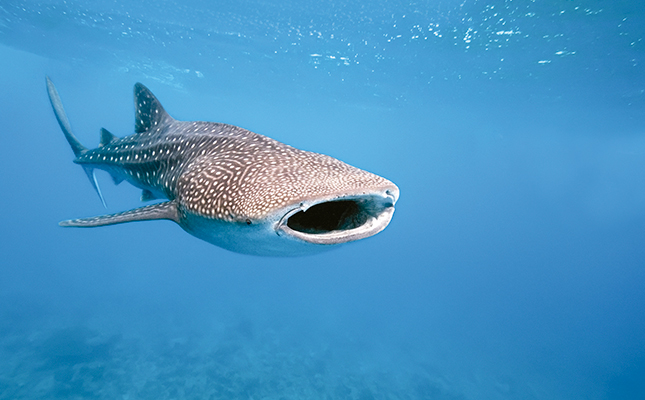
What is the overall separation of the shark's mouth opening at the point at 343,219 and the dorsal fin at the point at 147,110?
3.27 meters

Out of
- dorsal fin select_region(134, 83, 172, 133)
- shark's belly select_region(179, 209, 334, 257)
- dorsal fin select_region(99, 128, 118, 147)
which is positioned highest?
dorsal fin select_region(134, 83, 172, 133)

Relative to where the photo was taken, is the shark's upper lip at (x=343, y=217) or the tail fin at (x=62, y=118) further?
the tail fin at (x=62, y=118)

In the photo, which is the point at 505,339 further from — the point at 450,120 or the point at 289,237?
the point at 289,237

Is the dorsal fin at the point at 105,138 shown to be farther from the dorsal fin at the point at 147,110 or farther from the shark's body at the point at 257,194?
the shark's body at the point at 257,194

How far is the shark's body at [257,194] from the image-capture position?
179 centimetres

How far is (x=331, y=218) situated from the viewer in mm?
2502

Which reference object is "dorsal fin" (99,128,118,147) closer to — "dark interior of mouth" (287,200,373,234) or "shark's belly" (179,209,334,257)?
"shark's belly" (179,209,334,257)

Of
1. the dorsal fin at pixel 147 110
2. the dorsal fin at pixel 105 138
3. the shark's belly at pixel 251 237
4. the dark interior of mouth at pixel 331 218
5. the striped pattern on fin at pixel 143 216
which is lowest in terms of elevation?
the striped pattern on fin at pixel 143 216

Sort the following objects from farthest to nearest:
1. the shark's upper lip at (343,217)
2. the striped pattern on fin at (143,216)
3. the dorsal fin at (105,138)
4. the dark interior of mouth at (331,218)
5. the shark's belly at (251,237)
Result: the dorsal fin at (105,138)
the striped pattern on fin at (143,216)
the dark interior of mouth at (331,218)
the shark's belly at (251,237)
the shark's upper lip at (343,217)

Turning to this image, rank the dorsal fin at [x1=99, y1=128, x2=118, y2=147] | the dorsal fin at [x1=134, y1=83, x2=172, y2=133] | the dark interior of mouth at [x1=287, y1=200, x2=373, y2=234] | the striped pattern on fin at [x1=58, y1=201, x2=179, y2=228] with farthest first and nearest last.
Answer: the dorsal fin at [x1=99, y1=128, x2=118, y2=147] < the dorsal fin at [x1=134, y1=83, x2=172, y2=133] < the striped pattern on fin at [x1=58, y1=201, x2=179, y2=228] < the dark interior of mouth at [x1=287, y1=200, x2=373, y2=234]

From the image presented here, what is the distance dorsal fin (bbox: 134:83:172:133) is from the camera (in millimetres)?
4742

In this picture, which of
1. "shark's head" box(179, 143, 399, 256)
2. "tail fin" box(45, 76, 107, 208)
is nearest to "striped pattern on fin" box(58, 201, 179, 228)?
"shark's head" box(179, 143, 399, 256)

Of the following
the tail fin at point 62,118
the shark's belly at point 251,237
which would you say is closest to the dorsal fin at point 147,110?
the tail fin at point 62,118

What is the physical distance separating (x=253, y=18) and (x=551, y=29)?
1362 centimetres
